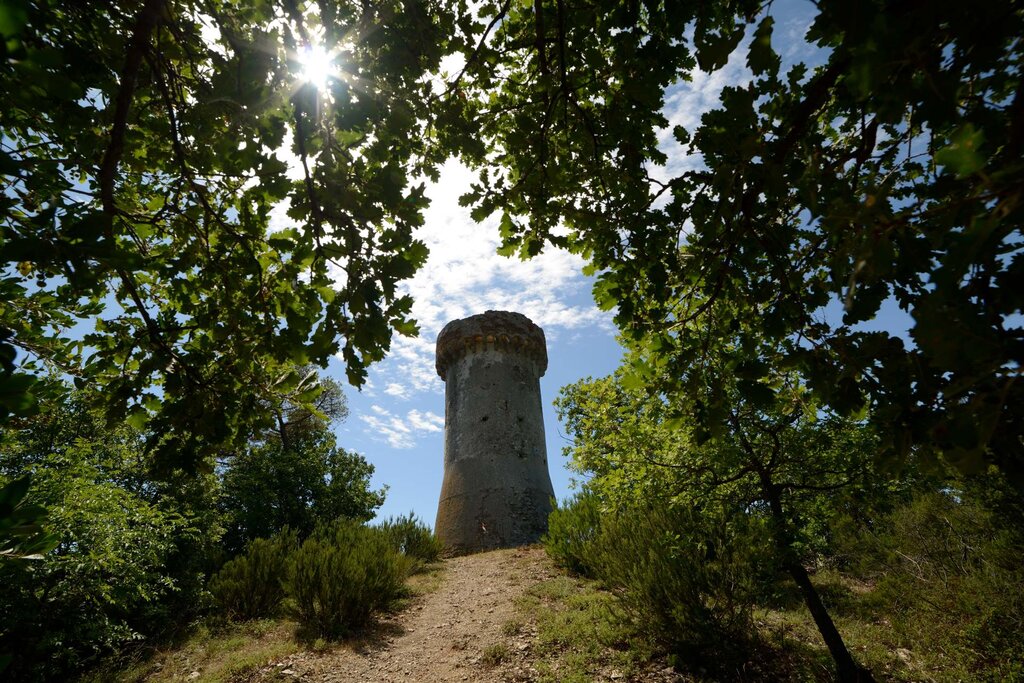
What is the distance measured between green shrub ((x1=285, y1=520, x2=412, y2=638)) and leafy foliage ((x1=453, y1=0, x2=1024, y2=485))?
5495 millimetres

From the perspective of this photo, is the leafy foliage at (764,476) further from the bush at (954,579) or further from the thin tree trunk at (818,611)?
the bush at (954,579)

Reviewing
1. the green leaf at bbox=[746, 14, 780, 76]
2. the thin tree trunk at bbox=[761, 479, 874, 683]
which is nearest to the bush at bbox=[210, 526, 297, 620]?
the thin tree trunk at bbox=[761, 479, 874, 683]

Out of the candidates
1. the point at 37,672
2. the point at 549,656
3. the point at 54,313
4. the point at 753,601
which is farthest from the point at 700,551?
the point at 37,672

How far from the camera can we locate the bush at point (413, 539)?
32.8 feet

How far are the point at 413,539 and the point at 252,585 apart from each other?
356cm

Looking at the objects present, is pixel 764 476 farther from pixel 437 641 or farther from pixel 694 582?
pixel 437 641

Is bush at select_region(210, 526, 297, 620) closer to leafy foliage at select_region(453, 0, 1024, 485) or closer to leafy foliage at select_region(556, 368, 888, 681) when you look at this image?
leafy foliage at select_region(556, 368, 888, 681)

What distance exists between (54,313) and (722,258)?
494 centimetres

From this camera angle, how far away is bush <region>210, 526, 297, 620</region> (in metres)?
7.31

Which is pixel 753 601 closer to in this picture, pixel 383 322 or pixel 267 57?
pixel 383 322

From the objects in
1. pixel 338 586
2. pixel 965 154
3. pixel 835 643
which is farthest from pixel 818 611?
pixel 338 586

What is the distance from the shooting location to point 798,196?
2.21 meters

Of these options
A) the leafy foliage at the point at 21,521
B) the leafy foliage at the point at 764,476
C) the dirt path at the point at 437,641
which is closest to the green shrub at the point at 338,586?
the dirt path at the point at 437,641

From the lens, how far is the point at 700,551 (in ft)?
16.8
